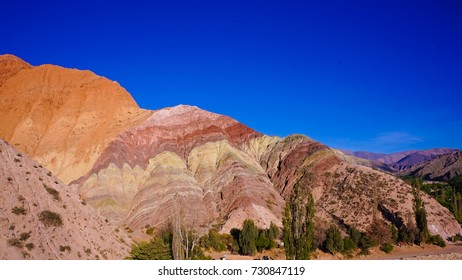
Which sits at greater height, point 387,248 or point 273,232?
point 273,232

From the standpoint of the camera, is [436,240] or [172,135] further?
[172,135]

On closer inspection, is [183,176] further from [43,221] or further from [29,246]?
[29,246]

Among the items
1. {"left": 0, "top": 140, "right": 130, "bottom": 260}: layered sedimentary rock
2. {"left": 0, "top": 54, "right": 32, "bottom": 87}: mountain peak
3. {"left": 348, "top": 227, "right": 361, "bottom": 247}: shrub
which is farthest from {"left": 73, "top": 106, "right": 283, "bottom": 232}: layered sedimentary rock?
{"left": 0, "top": 54, "right": 32, "bottom": 87}: mountain peak

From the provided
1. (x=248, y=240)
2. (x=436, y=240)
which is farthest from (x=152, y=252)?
(x=436, y=240)

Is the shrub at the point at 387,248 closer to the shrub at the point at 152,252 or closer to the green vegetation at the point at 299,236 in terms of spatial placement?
the green vegetation at the point at 299,236

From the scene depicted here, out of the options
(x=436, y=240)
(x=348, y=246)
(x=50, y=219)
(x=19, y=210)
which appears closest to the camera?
(x=19, y=210)
